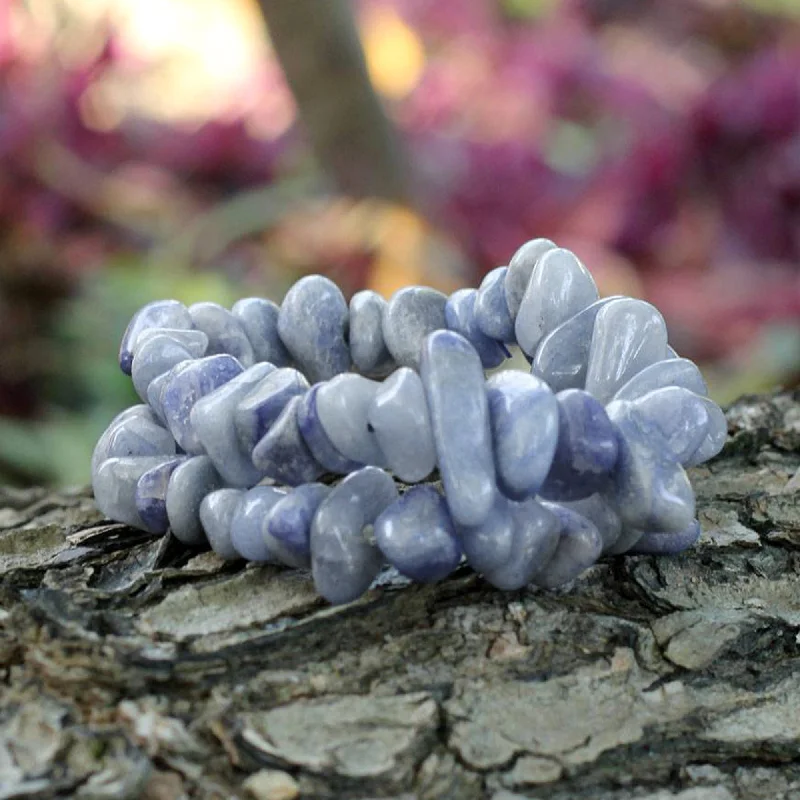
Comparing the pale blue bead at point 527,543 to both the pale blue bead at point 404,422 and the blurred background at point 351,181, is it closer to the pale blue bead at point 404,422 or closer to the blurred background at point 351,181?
the pale blue bead at point 404,422

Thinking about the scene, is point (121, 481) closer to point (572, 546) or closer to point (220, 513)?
point (220, 513)

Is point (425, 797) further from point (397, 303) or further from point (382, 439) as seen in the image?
point (397, 303)

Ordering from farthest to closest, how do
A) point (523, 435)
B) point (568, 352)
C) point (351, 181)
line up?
point (351, 181) < point (568, 352) < point (523, 435)

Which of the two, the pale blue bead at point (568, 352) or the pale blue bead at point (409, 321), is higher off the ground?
the pale blue bead at point (409, 321)

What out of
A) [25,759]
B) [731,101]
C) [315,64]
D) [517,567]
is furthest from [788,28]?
[25,759]

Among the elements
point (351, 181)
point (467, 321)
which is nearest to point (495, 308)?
point (467, 321)

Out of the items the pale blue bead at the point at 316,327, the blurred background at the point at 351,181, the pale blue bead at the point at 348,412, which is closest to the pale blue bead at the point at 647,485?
the pale blue bead at the point at 348,412

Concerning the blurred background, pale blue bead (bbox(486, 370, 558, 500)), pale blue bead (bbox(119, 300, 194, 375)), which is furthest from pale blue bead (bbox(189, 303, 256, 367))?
the blurred background
